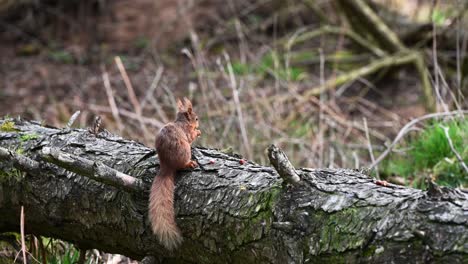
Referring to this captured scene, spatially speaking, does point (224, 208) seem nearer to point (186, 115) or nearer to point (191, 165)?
point (191, 165)

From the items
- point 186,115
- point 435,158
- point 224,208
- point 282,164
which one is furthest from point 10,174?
point 435,158

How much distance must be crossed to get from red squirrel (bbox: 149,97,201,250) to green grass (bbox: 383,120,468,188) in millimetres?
1979

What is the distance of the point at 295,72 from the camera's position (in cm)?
854

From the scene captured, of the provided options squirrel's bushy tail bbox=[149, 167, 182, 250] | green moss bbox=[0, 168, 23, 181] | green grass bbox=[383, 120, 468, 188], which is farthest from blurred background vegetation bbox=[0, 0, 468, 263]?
squirrel's bushy tail bbox=[149, 167, 182, 250]

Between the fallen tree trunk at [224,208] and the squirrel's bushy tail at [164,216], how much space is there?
0.11ft

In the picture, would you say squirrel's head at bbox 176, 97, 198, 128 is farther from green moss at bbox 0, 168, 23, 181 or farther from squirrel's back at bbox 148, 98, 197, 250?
green moss at bbox 0, 168, 23, 181

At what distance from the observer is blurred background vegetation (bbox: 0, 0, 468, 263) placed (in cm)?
504

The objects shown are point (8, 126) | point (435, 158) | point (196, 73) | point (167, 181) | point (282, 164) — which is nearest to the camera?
point (282, 164)

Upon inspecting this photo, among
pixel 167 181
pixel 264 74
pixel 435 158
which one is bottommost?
pixel 167 181

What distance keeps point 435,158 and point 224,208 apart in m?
2.44

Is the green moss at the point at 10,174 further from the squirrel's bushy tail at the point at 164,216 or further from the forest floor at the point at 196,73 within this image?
the forest floor at the point at 196,73

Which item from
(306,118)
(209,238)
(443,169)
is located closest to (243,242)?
(209,238)

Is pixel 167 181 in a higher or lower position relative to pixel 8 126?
lower

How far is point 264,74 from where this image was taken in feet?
26.1
